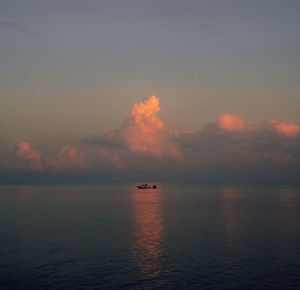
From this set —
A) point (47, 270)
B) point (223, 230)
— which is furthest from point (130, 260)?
point (223, 230)

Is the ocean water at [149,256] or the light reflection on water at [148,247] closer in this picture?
the ocean water at [149,256]

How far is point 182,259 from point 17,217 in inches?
2963

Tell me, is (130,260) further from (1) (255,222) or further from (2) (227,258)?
(1) (255,222)

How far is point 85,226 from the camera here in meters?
96.8

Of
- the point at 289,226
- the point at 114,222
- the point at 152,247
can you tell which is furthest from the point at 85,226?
the point at 289,226

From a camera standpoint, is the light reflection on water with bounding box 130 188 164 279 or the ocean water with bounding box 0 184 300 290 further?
the light reflection on water with bounding box 130 188 164 279

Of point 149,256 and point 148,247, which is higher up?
point 148,247

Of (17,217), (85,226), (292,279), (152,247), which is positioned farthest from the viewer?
(17,217)

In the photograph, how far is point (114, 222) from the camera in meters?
107

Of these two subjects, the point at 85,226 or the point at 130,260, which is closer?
the point at 130,260

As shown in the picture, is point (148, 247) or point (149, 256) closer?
point (149, 256)

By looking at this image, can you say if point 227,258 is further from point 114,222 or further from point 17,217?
point 17,217

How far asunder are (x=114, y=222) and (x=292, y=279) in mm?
65443

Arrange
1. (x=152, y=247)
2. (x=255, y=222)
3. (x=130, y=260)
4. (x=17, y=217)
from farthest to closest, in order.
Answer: (x=17, y=217), (x=255, y=222), (x=152, y=247), (x=130, y=260)
